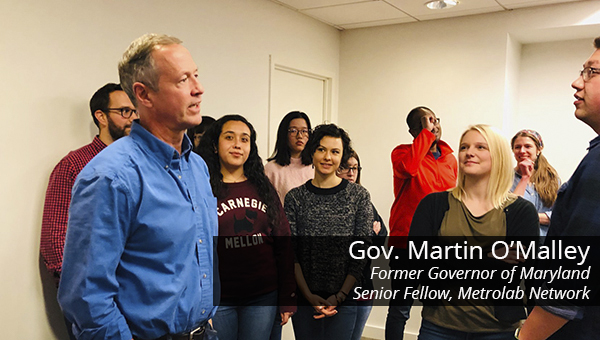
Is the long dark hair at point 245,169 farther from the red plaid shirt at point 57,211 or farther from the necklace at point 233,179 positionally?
the red plaid shirt at point 57,211

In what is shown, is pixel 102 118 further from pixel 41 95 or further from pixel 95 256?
pixel 95 256

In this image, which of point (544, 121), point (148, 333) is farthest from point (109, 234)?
point (544, 121)

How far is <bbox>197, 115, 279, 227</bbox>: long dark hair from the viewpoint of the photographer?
237cm

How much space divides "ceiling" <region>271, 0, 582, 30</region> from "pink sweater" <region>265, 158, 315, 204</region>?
1.32 metres

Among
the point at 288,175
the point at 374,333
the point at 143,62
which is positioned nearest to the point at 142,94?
the point at 143,62

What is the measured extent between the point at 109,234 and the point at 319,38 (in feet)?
11.1

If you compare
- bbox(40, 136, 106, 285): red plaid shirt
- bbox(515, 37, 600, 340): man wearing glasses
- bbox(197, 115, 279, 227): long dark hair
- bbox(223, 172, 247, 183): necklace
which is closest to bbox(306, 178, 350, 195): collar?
bbox(197, 115, 279, 227): long dark hair

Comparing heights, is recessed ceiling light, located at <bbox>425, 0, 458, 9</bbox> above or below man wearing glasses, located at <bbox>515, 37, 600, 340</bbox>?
above

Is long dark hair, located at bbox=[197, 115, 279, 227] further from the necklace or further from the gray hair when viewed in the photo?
the gray hair

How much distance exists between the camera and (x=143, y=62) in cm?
132

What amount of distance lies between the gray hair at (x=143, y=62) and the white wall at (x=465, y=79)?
3.15 metres

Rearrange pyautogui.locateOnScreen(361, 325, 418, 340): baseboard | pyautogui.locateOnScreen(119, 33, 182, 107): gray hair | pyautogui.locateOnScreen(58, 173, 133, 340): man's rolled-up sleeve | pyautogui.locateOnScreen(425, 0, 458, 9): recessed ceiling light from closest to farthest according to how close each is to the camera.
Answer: pyautogui.locateOnScreen(58, 173, 133, 340): man's rolled-up sleeve < pyautogui.locateOnScreen(119, 33, 182, 107): gray hair < pyautogui.locateOnScreen(425, 0, 458, 9): recessed ceiling light < pyautogui.locateOnScreen(361, 325, 418, 340): baseboard

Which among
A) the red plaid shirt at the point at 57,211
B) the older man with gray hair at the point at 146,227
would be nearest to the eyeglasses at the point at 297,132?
the red plaid shirt at the point at 57,211

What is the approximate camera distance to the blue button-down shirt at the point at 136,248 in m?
1.18
